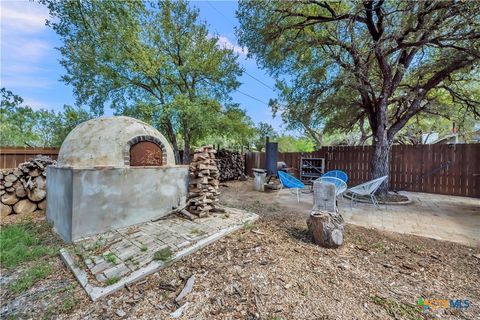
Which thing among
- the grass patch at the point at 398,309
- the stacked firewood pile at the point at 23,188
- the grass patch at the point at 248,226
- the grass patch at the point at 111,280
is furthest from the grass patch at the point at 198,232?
the stacked firewood pile at the point at 23,188

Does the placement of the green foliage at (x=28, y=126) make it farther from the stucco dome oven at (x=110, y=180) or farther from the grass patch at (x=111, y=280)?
the grass patch at (x=111, y=280)

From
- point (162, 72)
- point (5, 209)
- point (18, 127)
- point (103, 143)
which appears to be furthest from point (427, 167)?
point (18, 127)

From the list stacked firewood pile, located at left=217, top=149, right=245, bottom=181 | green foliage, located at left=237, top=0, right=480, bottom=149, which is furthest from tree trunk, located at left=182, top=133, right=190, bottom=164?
green foliage, located at left=237, top=0, right=480, bottom=149

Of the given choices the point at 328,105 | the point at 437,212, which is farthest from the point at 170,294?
the point at 328,105

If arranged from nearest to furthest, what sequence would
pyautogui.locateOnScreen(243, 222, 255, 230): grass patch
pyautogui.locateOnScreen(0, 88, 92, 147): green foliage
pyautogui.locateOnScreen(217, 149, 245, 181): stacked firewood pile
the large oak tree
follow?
pyautogui.locateOnScreen(243, 222, 255, 230): grass patch, the large oak tree, pyautogui.locateOnScreen(217, 149, 245, 181): stacked firewood pile, pyautogui.locateOnScreen(0, 88, 92, 147): green foliage

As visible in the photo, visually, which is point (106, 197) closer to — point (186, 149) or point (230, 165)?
point (186, 149)

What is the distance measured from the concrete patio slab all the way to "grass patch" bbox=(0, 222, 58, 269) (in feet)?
1.24

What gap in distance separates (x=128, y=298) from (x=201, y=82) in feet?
24.9

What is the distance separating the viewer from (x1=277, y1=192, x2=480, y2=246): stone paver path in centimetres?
308

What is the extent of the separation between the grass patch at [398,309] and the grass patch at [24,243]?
3.82 metres

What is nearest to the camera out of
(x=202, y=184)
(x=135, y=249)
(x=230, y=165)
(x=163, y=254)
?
(x=163, y=254)

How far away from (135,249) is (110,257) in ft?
0.90

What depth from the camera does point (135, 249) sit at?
101 inches

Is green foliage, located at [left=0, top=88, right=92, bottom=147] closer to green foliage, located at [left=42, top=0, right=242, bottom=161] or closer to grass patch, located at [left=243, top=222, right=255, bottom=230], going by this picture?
green foliage, located at [left=42, top=0, right=242, bottom=161]
